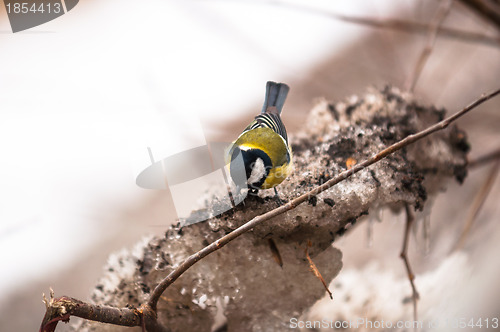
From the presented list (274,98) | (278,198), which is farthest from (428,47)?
(278,198)

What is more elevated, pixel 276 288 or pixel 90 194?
pixel 90 194

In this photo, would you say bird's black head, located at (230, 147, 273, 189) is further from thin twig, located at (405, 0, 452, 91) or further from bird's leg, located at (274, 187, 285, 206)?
thin twig, located at (405, 0, 452, 91)

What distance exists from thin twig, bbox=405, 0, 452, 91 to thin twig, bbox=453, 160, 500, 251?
27cm

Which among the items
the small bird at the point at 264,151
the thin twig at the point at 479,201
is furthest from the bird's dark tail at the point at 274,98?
the thin twig at the point at 479,201

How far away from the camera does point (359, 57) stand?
1507 mm

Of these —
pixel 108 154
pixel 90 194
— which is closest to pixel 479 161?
pixel 108 154

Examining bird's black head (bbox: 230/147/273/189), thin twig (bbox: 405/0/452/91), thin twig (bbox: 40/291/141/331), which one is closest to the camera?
thin twig (bbox: 40/291/141/331)

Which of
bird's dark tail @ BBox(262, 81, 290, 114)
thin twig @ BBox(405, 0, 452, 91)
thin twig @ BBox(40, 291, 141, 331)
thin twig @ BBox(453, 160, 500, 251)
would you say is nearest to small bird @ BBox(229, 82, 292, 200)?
bird's dark tail @ BBox(262, 81, 290, 114)

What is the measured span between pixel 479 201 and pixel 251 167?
2.08 ft

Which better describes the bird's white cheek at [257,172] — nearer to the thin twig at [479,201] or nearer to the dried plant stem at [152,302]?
the dried plant stem at [152,302]

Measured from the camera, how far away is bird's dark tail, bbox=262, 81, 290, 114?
2.09ft

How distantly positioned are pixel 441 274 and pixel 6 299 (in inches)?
39.4

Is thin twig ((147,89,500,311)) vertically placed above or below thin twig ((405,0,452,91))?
below

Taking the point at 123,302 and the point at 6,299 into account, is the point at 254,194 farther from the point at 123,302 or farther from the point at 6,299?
the point at 6,299
